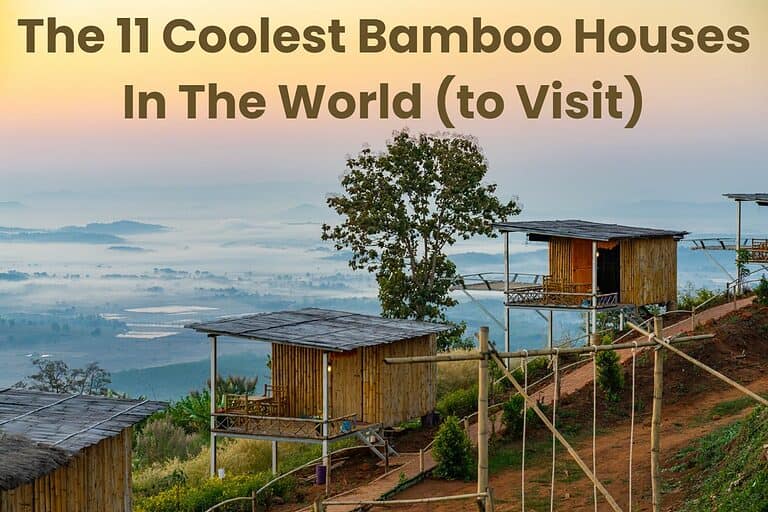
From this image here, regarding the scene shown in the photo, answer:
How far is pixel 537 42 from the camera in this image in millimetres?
23672

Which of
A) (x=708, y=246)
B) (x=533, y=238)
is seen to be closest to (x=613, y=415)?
(x=533, y=238)

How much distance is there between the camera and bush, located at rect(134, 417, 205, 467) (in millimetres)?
31984

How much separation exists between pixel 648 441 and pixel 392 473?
5263 mm

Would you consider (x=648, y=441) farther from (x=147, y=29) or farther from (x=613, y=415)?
(x=147, y=29)

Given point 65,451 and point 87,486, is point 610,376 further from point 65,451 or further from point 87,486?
point 65,451

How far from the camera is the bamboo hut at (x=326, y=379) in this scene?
2450 cm

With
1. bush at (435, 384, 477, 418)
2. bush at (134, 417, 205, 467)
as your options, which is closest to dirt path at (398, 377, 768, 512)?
bush at (435, 384, 477, 418)

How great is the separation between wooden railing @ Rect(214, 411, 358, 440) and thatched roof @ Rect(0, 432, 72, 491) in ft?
31.3

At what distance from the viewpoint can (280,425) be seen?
24.7 metres

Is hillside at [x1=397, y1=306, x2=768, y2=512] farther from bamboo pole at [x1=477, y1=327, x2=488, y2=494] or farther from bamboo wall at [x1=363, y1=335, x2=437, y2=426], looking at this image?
bamboo pole at [x1=477, y1=327, x2=488, y2=494]

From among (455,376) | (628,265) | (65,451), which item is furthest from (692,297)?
(65,451)

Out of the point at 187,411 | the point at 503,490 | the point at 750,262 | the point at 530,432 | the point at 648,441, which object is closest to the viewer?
the point at 503,490

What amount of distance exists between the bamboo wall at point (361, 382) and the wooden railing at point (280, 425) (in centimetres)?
50

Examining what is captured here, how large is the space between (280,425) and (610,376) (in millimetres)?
7597
